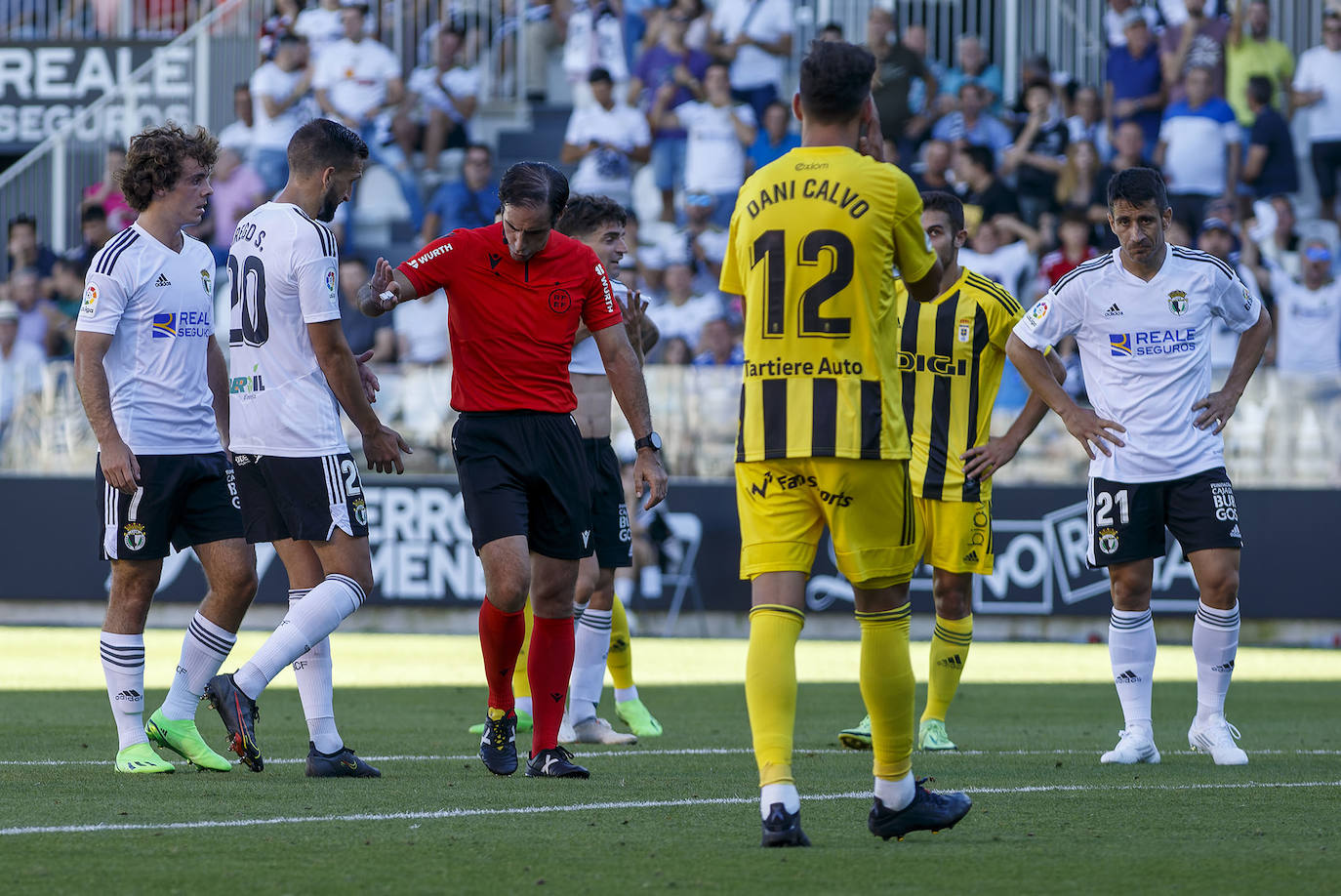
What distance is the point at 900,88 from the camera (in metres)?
20.1

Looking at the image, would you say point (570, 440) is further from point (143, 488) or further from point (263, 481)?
point (143, 488)

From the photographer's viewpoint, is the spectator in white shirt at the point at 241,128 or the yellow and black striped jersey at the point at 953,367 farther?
the spectator in white shirt at the point at 241,128

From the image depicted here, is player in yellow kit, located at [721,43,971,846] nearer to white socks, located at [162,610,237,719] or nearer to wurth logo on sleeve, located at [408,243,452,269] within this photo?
wurth logo on sleeve, located at [408,243,452,269]

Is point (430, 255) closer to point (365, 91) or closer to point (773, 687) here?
point (773, 687)

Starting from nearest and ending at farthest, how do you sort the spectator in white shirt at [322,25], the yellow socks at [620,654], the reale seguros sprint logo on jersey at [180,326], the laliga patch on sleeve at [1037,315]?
the reale seguros sprint logo on jersey at [180,326]
the laliga patch on sleeve at [1037,315]
the yellow socks at [620,654]
the spectator in white shirt at [322,25]

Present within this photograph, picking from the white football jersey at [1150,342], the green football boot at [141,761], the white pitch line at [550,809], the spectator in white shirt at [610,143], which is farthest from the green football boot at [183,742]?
the spectator in white shirt at [610,143]

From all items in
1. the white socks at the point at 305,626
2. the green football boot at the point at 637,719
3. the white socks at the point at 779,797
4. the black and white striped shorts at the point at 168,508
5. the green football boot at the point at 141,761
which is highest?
the black and white striped shorts at the point at 168,508

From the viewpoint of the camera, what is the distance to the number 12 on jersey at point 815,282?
5137 millimetres

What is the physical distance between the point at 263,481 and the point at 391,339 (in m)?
12.7

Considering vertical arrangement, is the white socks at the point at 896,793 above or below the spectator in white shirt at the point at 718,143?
below

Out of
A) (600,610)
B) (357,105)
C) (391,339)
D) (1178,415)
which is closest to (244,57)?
(357,105)

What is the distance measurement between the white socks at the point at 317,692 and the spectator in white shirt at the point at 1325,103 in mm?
15081

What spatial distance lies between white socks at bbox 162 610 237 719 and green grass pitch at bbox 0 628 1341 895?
0.89 feet

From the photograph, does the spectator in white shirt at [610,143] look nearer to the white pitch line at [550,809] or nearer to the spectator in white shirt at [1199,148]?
the spectator in white shirt at [1199,148]
